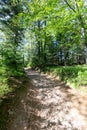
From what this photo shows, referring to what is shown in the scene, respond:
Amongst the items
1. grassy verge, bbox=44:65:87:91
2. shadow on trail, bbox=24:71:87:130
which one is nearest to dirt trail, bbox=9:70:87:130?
shadow on trail, bbox=24:71:87:130

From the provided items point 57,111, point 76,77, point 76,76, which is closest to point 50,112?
point 57,111

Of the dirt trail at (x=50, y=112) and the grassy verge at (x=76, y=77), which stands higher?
the grassy verge at (x=76, y=77)

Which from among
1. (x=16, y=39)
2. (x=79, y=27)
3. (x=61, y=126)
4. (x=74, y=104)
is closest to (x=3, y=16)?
(x=16, y=39)

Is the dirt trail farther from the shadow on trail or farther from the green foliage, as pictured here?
the green foliage

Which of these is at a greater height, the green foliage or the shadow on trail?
the green foliage

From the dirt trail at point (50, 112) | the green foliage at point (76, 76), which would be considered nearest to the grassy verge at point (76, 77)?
the green foliage at point (76, 76)

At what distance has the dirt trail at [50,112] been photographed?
521 cm

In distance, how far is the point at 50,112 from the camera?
6.27m

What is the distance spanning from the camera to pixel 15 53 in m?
10.8

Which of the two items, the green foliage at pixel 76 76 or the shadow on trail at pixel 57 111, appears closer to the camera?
the shadow on trail at pixel 57 111

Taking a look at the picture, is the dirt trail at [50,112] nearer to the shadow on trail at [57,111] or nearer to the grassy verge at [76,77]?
the shadow on trail at [57,111]

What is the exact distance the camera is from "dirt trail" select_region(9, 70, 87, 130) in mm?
5215

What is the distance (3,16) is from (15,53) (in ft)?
16.8

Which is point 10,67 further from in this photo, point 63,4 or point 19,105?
point 63,4
